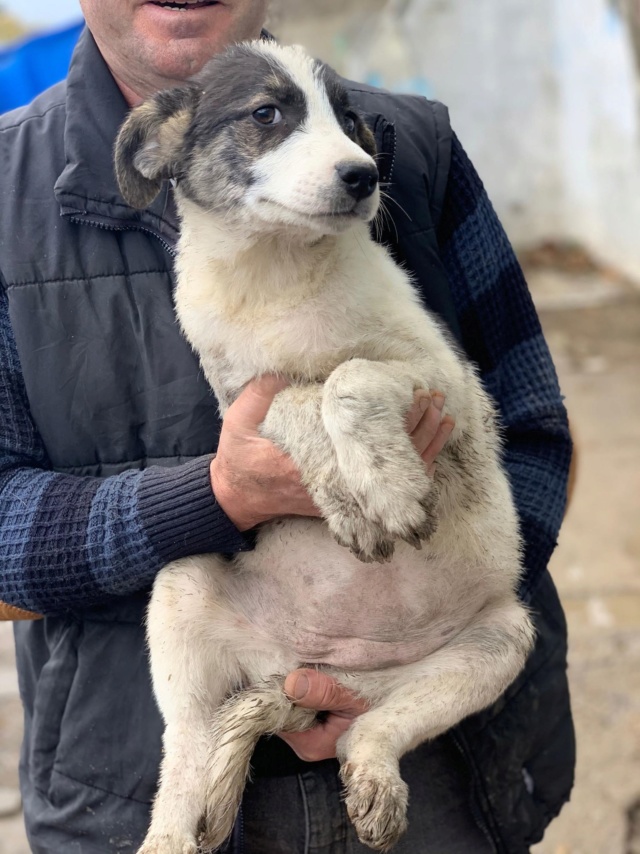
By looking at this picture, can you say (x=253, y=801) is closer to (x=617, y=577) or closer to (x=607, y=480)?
(x=617, y=577)

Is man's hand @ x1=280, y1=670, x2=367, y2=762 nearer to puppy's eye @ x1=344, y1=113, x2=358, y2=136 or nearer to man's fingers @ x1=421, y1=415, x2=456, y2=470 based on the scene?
man's fingers @ x1=421, y1=415, x2=456, y2=470

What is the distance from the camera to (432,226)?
8.54 feet

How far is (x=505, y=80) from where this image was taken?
35.3ft

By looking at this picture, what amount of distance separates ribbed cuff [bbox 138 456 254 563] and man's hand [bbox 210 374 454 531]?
1.1 inches

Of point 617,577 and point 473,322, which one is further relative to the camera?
point 617,577

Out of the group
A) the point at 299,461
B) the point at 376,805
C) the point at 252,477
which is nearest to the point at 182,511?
the point at 252,477

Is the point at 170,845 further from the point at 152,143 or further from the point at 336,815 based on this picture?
the point at 152,143

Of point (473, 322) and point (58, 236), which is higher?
point (58, 236)

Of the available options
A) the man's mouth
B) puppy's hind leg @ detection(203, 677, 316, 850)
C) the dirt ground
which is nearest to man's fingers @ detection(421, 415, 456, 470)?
puppy's hind leg @ detection(203, 677, 316, 850)

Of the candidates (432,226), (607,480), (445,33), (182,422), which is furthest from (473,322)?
(445,33)

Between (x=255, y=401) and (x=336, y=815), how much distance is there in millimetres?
965

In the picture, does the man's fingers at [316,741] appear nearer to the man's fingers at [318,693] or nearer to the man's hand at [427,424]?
the man's fingers at [318,693]

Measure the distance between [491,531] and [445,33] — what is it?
30.7ft

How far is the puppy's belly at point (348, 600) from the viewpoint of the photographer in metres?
2.44
